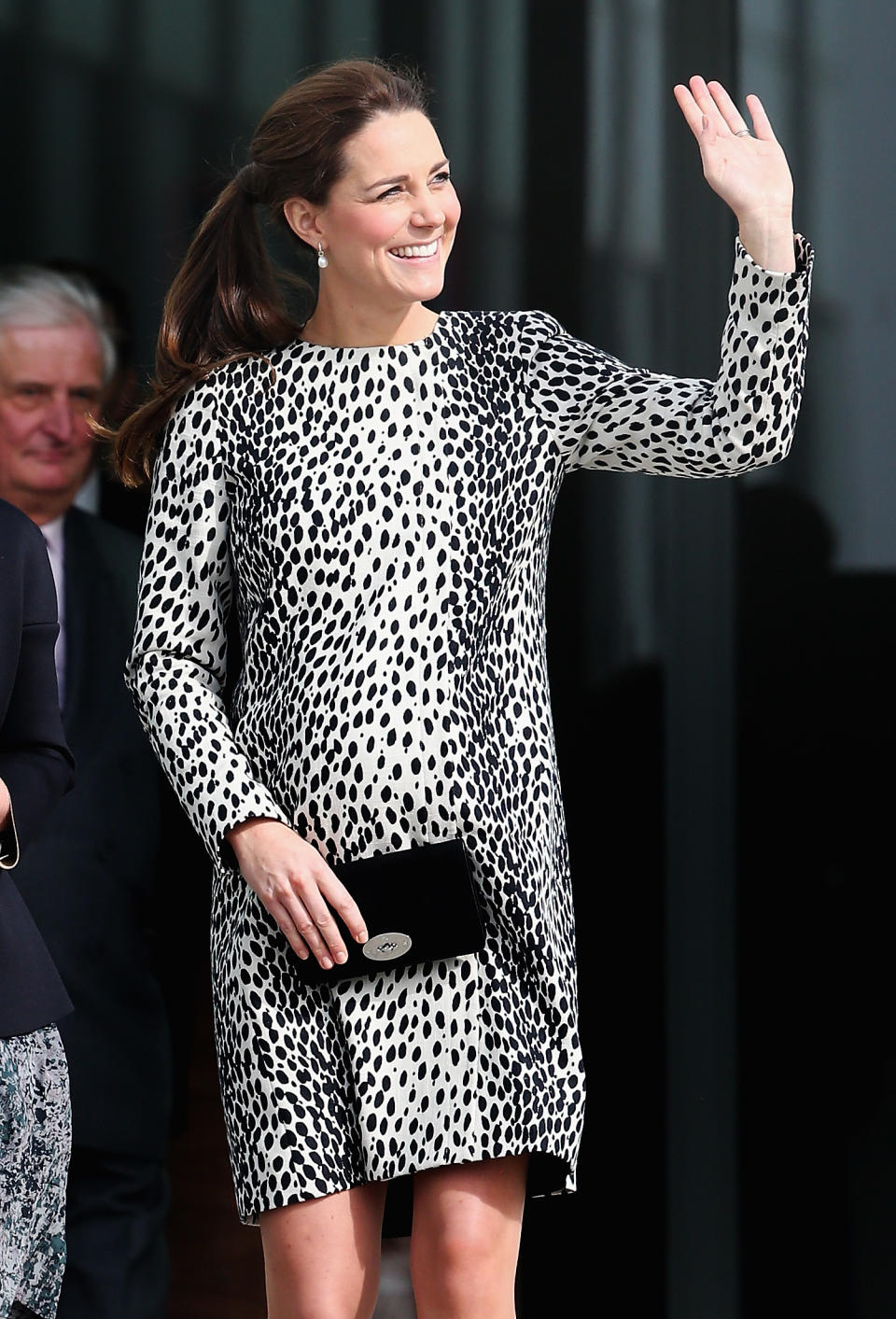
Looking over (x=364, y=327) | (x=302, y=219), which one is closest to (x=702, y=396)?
(x=364, y=327)

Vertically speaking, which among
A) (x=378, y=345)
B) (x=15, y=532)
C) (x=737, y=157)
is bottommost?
(x=15, y=532)

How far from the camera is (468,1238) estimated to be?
94.3 inches

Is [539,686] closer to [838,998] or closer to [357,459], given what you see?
[357,459]

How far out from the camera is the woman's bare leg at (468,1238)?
94.5 inches

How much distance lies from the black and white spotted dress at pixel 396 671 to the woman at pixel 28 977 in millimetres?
143

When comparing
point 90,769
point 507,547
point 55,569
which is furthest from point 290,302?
point 507,547

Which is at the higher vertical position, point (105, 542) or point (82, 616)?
point (105, 542)

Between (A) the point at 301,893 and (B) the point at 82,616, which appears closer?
(A) the point at 301,893

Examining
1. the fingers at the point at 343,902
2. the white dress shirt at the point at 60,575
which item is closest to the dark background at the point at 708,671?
the white dress shirt at the point at 60,575

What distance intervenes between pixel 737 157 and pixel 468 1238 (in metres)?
1.41

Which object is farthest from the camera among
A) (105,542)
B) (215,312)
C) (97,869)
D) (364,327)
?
(105,542)

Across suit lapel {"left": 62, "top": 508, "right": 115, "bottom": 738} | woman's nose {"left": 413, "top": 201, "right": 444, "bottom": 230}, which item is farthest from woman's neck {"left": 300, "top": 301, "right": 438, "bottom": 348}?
suit lapel {"left": 62, "top": 508, "right": 115, "bottom": 738}

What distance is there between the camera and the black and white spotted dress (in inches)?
94.6

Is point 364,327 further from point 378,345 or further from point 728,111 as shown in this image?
point 728,111
